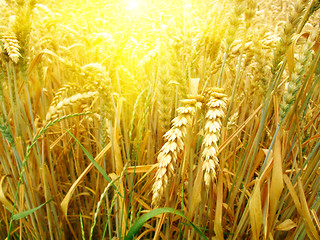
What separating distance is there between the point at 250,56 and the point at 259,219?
0.72 meters

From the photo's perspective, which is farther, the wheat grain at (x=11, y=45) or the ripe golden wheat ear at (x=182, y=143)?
the wheat grain at (x=11, y=45)

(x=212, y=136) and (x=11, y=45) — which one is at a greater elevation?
(x=11, y=45)

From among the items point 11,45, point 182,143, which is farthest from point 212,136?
point 11,45

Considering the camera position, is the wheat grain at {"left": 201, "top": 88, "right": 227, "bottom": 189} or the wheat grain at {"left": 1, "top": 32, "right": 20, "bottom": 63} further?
the wheat grain at {"left": 1, "top": 32, "right": 20, "bottom": 63}

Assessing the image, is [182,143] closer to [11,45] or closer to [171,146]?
[171,146]

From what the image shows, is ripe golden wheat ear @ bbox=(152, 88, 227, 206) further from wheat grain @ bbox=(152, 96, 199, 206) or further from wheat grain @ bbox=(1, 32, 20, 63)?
wheat grain @ bbox=(1, 32, 20, 63)

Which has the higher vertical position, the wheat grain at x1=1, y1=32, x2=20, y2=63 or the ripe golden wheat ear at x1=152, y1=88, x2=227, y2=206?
the wheat grain at x1=1, y1=32, x2=20, y2=63

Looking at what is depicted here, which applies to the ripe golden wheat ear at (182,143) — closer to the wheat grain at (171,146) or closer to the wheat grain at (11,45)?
the wheat grain at (171,146)

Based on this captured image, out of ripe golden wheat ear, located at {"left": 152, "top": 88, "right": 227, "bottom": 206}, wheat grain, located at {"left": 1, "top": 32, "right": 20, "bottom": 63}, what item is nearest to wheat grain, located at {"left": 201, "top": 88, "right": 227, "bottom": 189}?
ripe golden wheat ear, located at {"left": 152, "top": 88, "right": 227, "bottom": 206}

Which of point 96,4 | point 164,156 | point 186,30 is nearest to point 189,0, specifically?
point 186,30

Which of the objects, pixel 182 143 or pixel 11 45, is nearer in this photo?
pixel 182 143

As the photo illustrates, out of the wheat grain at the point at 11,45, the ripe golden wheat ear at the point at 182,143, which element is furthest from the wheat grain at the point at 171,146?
the wheat grain at the point at 11,45

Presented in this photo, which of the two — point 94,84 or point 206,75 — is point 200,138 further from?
point 94,84

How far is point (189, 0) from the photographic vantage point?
0.90m
